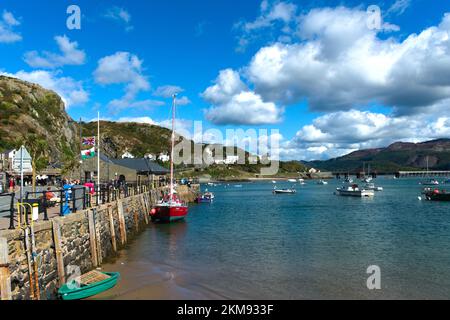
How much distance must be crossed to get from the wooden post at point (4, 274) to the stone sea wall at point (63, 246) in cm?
33

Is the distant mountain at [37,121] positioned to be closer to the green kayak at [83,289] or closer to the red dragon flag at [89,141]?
the red dragon flag at [89,141]

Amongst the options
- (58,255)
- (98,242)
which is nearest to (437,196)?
(98,242)

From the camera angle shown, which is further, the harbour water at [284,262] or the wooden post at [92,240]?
the wooden post at [92,240]

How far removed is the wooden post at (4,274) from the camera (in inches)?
453

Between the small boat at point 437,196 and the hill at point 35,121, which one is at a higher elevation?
the hill at point 35,121

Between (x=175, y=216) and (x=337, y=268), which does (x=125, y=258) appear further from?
(x=175, y=216)

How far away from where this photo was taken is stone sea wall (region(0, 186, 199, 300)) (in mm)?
12820

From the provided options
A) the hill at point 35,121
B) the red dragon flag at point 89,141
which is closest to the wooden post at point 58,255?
the red dragon flag at point 89,141

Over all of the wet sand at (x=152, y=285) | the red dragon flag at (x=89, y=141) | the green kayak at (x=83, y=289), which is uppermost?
the red dragon flag at (x=89, y=141)

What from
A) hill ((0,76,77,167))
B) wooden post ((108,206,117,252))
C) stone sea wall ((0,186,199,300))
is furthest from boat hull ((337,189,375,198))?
wooden post ((108,206,117,252))

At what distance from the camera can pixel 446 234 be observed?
112 feet

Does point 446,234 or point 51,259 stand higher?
point 51,259
